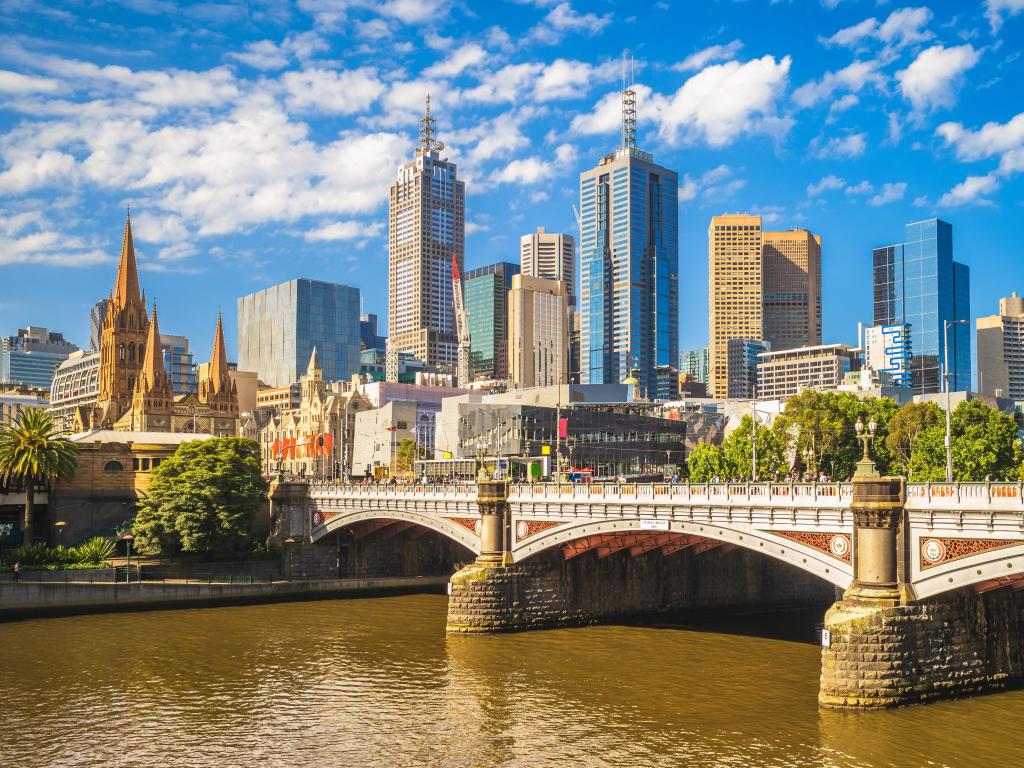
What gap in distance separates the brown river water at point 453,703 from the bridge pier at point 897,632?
38.9 inches

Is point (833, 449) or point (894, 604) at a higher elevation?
point (833, 449)

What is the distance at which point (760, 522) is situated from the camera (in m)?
49.8

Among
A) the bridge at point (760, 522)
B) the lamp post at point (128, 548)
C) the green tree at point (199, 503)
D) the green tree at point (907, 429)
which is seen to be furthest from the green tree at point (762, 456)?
the lamp post at point (128, 548)

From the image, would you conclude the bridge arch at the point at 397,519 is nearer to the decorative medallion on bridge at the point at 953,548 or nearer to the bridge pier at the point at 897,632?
the bridge pier at the point at 897,632

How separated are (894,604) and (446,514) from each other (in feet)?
118

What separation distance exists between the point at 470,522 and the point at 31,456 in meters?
42.8

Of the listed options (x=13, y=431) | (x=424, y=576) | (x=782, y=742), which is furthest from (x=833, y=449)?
(x=13, y=431)

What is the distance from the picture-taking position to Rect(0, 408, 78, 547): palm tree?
89.8 metres

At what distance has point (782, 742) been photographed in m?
39.6

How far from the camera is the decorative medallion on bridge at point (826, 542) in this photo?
45844 millimetres

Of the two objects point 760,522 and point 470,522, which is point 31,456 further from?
Result: point 760,522

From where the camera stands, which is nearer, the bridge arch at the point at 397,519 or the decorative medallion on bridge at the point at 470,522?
the decorative medallion on bridge at the point at 470,522

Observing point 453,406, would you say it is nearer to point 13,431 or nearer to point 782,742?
point 13,431

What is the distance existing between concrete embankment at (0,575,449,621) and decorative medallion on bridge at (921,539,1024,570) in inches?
1970
